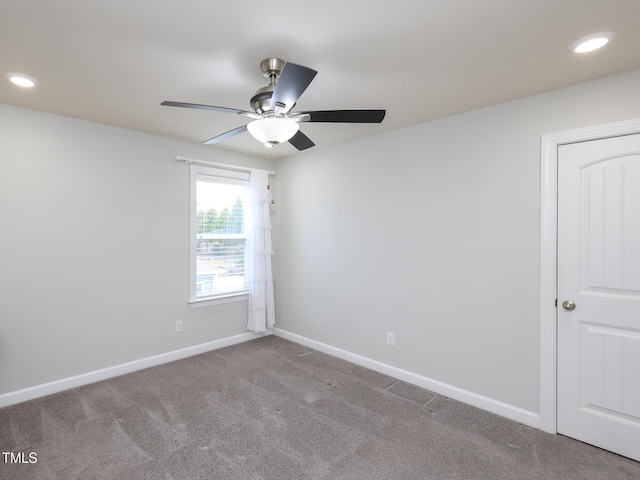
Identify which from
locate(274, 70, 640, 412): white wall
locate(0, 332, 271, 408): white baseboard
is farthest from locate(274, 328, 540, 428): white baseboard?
locate(0, 332, 271, 408): white baseboard

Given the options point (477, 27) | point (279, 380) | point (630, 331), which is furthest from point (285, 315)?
point (477, 27)

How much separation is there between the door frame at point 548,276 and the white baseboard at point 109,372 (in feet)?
10.8

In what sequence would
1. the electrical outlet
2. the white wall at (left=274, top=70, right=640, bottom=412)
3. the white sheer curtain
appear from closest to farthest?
the white wall at (left=274, top=70, right=640, bottom=412)
the electrical outlet
the white sheer curtain

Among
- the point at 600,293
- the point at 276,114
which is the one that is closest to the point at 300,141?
the point at 276,114

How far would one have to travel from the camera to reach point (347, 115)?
196cm

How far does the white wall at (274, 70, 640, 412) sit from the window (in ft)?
2.92

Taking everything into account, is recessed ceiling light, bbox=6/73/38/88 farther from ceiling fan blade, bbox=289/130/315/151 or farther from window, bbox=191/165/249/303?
ceiling fan blade, bbox=289/130/315/151

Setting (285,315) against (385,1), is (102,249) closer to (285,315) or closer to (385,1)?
(285,315)

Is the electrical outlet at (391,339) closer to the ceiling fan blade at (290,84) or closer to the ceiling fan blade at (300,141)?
the ceiling fan blade at (300,141)

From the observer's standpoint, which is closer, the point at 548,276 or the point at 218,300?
the point at 548,276

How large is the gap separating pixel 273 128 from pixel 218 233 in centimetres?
255

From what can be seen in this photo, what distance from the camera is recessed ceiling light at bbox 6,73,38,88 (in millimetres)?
2248

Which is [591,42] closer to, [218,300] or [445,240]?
[445,240]

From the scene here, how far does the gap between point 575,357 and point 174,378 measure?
3.42m
